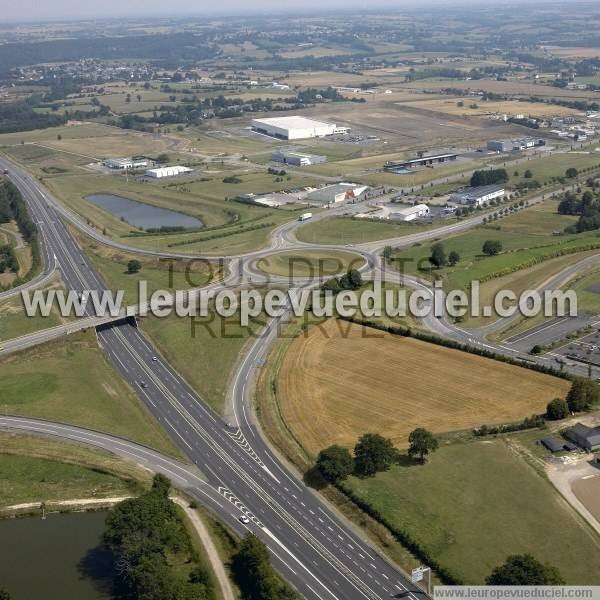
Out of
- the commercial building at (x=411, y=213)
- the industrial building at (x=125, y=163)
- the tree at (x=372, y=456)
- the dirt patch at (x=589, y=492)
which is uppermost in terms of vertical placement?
the industrial building at (x=125, y=163)

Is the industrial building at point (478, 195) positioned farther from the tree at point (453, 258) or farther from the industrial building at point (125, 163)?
the industrial building at point (125, 163)

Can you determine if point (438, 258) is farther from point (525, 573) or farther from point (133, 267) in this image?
point (525, 573)

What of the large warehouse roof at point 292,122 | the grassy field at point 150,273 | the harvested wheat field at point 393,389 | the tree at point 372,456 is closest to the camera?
the tree at point 372,456

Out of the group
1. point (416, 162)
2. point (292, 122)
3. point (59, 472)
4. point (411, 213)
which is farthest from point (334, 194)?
point (59, 472)

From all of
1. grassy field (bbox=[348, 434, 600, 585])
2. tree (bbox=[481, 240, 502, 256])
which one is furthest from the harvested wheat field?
tree (bbox=[481, 240, 502, 256])

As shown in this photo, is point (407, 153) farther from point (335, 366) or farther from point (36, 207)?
point (335, 366)

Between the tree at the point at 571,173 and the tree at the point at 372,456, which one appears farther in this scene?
the tree at the point at 571,173

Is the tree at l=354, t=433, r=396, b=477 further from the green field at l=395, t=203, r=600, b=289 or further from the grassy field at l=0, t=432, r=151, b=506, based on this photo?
the green field at l=395, t=203, r=600, b=289

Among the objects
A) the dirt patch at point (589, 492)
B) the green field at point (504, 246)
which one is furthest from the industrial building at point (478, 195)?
the dirt patch at point (589, 492)
